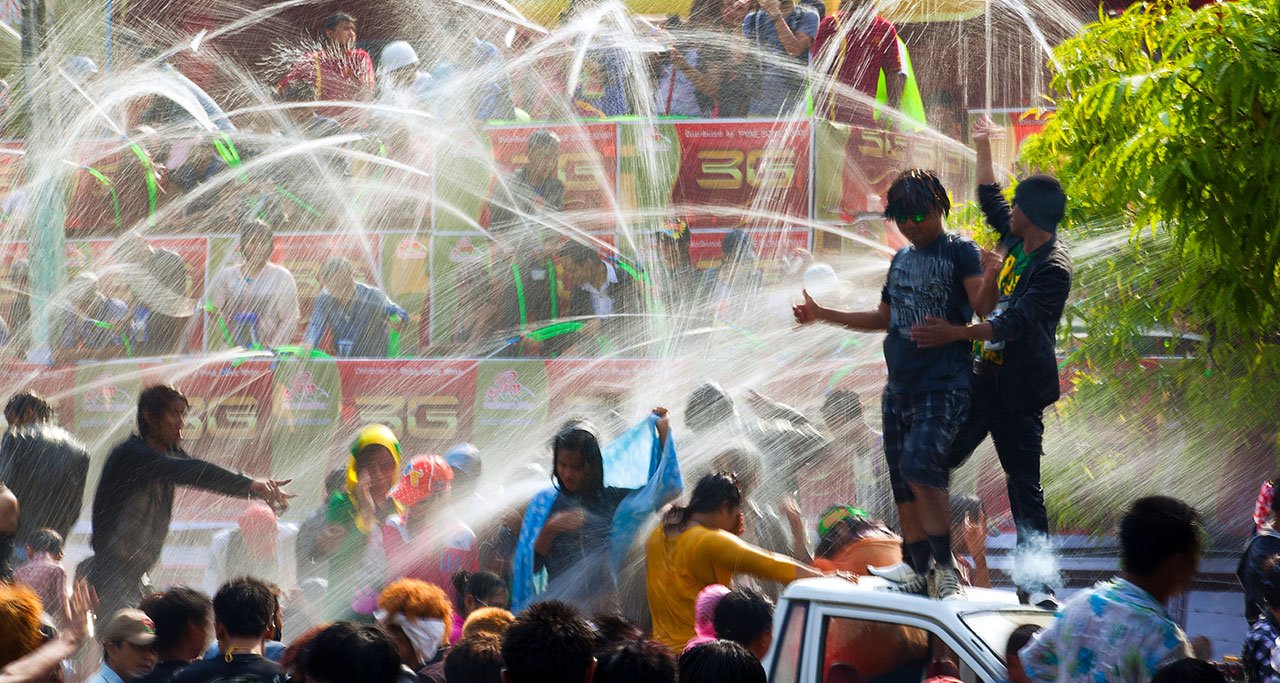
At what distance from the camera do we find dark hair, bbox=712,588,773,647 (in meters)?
4.18

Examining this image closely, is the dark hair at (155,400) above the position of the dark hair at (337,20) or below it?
below

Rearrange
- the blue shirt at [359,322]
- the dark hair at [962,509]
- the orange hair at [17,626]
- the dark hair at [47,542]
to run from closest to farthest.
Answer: the orange hair at [17,626] → the dark hair at [962,509] → the dark hair at [47,542] → the blue shirt at [359,322]

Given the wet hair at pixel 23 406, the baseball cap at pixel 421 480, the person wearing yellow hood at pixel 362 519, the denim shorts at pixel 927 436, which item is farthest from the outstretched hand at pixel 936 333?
the wet hair at pixel 23 406

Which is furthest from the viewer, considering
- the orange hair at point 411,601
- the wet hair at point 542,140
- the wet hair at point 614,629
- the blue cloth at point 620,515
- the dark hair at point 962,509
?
the wet hair at point 542,140

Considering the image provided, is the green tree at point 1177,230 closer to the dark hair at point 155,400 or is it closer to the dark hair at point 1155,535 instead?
the dark hair at point 1155,535

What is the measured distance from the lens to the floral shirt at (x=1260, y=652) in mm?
3699

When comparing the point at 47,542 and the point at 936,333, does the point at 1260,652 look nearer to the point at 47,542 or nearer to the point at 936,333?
the point at 936,333

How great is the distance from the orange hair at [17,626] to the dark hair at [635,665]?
1.68 metres

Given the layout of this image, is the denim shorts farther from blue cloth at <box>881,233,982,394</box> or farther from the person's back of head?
the person's back of head

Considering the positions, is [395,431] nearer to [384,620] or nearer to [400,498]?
[400,498]

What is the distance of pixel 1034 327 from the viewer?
14.8 ft

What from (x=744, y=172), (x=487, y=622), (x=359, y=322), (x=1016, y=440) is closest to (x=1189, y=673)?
(x=1016, y=440)

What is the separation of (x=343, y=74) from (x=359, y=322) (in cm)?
296

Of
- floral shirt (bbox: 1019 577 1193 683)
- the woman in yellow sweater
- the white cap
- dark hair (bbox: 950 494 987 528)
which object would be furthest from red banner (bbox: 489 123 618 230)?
floral shirt (bbox: 1019 577 1193 683)
